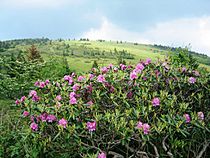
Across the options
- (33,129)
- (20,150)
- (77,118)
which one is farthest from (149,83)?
(20,150)

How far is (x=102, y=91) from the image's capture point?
483 cm

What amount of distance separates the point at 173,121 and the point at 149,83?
85 cm

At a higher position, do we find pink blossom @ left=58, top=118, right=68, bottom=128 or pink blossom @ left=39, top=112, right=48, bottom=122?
pink blossom @ left=58, top=118, right=68, bottom=128

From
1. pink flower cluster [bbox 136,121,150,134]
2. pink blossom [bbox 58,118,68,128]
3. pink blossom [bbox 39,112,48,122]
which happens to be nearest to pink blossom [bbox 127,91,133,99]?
pink flower cluster [bbox 136,121,150,134]

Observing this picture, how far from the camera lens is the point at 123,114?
13.9 feet

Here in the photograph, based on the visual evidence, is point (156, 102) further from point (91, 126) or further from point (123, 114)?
point (91, 126)

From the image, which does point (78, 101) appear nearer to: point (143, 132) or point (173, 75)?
point (143, 132)

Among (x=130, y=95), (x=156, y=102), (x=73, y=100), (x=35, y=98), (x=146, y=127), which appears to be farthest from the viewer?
(x=35, y=98)

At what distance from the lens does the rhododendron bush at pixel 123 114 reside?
4.20m

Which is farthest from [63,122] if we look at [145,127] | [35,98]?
[145,127]

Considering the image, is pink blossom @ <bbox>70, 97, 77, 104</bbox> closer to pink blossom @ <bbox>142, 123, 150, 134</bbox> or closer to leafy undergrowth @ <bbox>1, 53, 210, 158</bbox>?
leafy undergrowth @ <bbox>1, 53, 210, 158</bbox>

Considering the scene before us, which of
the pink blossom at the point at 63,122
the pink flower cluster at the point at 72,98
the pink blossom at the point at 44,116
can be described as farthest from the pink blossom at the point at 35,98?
the pink blossom at the point at 63,122

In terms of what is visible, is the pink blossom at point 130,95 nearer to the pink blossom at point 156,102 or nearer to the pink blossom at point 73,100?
the pink blossom at point 156,102

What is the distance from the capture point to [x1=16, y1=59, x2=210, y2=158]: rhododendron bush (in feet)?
13.8
